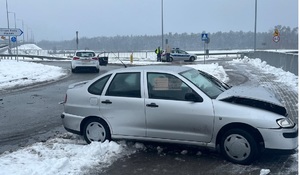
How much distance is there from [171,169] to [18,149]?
119 inches

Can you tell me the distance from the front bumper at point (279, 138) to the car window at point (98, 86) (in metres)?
2.93

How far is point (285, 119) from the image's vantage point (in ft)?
18.4

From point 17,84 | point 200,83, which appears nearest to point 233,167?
point 200,83

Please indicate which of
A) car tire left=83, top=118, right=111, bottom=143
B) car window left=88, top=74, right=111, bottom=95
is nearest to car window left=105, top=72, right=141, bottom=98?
car window left=88, top=74, right=111, bottom=95

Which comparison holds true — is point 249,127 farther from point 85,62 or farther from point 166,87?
point 85,62

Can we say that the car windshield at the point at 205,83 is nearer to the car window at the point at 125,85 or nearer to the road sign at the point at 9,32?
the car window at the point at 125,85

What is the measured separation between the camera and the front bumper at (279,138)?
5453 mm

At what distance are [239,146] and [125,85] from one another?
2276mm

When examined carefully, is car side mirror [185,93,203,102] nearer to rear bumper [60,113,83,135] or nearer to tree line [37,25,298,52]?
rear bumper [60,113,83,135]

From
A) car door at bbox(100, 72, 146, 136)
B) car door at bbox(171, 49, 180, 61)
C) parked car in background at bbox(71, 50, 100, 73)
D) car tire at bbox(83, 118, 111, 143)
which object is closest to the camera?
car door at bbox(100, 72, 146, 136)

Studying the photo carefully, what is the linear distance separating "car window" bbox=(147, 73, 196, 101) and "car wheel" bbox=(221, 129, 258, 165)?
964mm

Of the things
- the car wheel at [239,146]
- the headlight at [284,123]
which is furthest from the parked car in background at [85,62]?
the headlight at [284,123]

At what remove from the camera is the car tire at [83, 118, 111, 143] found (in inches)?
263

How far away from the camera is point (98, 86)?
6832 mm
